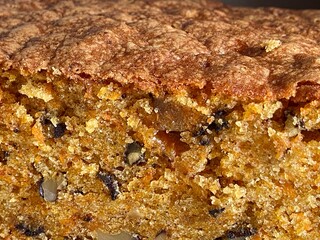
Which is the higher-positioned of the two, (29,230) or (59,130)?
(59,130)

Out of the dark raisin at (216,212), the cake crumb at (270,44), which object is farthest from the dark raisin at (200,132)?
the cake crumb at (270,44)

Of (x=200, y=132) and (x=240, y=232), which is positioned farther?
(x=240, y=232)

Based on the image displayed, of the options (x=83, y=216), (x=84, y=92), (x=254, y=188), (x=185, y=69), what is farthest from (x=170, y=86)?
(x=83, y=216)

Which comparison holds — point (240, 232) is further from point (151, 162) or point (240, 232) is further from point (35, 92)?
point (35, 92)

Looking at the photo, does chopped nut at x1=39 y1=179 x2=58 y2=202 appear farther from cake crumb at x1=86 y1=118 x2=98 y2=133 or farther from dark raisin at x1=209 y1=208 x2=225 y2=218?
dark raisin at x1=209 y1=208 x2=225 y2=218

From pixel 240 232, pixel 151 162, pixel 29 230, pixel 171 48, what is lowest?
pixel 29 230

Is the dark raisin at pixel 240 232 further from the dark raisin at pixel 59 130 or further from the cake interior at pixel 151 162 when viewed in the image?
the dark raisin at pixel 59 130

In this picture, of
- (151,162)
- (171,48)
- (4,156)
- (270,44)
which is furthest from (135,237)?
(270,44)
